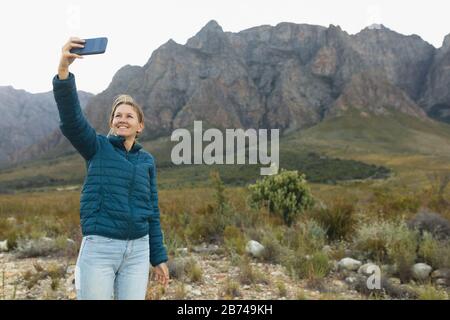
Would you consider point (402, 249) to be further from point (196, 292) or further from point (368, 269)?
point (196, 292)

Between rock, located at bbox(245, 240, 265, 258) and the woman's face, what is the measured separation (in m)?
4.10

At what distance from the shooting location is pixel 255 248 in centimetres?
657

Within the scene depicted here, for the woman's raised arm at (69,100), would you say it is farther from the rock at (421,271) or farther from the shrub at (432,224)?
the shrub at (432,224)

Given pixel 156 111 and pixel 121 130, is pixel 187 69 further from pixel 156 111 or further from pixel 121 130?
pixel 121 130

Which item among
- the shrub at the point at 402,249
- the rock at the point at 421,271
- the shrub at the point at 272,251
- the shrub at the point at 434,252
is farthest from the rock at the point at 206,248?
the shrub at the point at 434,252

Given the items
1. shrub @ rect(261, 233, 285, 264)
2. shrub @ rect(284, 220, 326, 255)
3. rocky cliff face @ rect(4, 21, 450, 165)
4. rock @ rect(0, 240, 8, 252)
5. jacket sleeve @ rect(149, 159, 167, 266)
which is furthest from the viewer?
rocky cliff face @ rect(4, 21, 450, 165)

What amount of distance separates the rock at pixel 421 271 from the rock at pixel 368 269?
50 centimetres

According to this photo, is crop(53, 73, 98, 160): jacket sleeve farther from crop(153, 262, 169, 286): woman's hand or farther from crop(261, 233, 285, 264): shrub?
crop(261, 233, 285, 264): shrub

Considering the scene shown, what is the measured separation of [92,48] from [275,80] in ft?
553

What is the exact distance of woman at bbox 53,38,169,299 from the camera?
2.54m

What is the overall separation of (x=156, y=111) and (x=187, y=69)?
26877mm

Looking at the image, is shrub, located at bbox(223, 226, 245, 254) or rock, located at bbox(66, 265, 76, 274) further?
shrub, located at bbox(223, 226, 245, 254)

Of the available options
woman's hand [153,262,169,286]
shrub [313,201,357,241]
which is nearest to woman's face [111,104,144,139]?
woman's hand [153,262,169,286]
